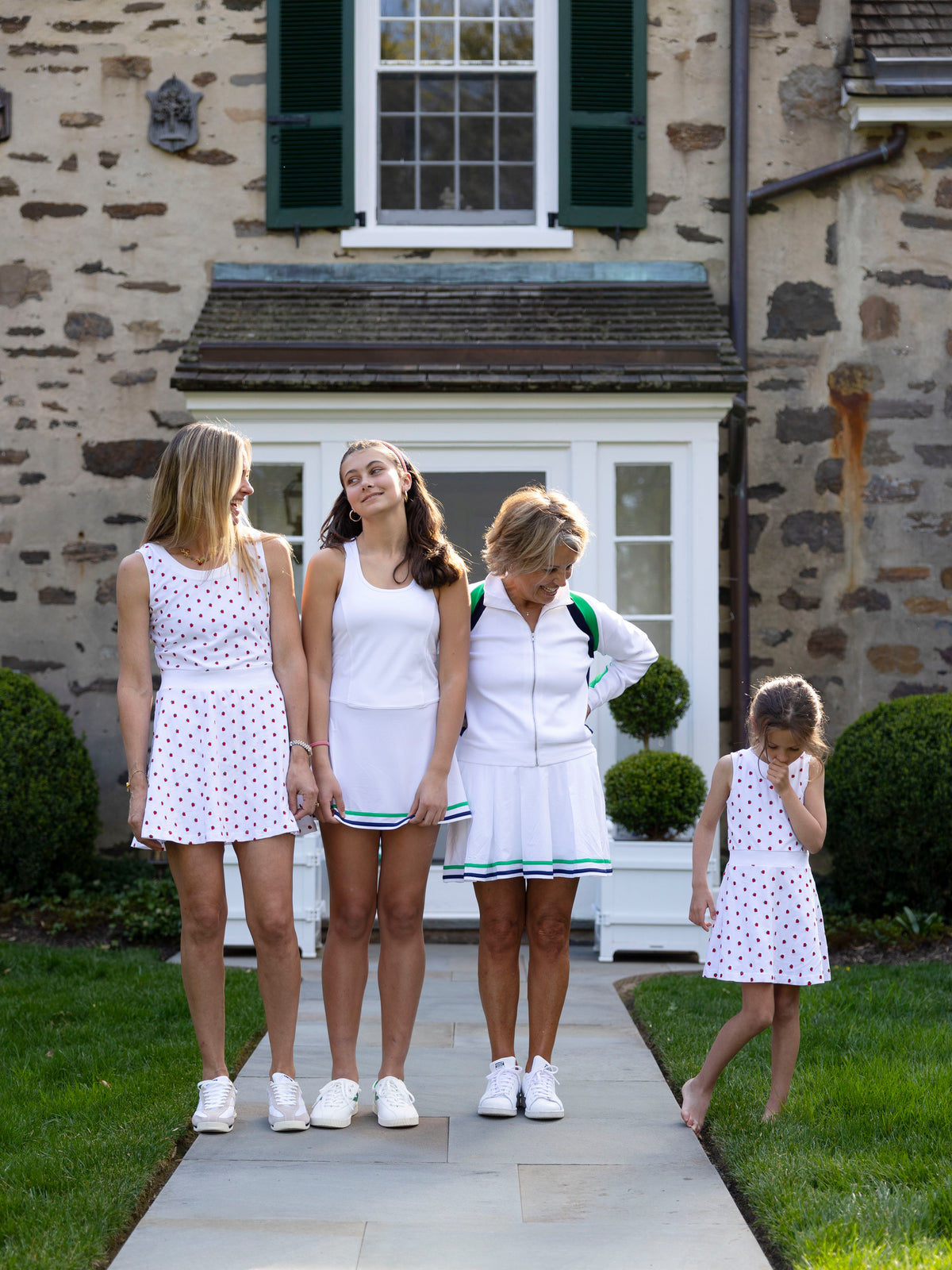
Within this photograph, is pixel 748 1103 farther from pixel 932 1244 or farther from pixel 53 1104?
pixel 53 1104

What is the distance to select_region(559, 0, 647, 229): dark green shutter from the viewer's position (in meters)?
6.74

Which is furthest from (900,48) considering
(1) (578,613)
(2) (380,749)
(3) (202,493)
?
(2) (380,749)

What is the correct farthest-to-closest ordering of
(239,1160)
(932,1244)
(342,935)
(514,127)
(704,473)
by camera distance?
(514,127)
(704,473)
(342,935)
(239,1160)
(932,1244)

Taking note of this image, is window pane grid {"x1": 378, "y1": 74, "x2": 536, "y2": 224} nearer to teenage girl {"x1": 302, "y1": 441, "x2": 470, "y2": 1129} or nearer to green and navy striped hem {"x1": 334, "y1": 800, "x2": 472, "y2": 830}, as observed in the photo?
teenage girl {"x1": 302, "y1": 441, "x2": 470, "y2": 1129}

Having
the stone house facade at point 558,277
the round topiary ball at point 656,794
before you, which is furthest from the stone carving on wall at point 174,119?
the round topiary ball at point 656,794

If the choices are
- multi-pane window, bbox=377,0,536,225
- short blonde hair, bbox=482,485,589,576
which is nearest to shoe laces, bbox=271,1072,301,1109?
short blonde hair, bbox=482,485,589,576

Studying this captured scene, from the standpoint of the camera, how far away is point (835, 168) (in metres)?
6.66

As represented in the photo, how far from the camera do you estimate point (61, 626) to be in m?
6.75

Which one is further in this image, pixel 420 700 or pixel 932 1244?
pixel 420 700

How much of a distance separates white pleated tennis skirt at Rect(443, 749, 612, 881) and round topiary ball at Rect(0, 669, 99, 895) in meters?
3.37

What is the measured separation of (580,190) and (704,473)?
1831mm

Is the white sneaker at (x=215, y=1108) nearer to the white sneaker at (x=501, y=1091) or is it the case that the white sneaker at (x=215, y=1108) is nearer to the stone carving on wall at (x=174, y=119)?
the white sneaker at (x=501, y=1091)

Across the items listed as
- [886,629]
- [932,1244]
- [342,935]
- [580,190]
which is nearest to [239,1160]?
[342,935]

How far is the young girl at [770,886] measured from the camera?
3.09m
